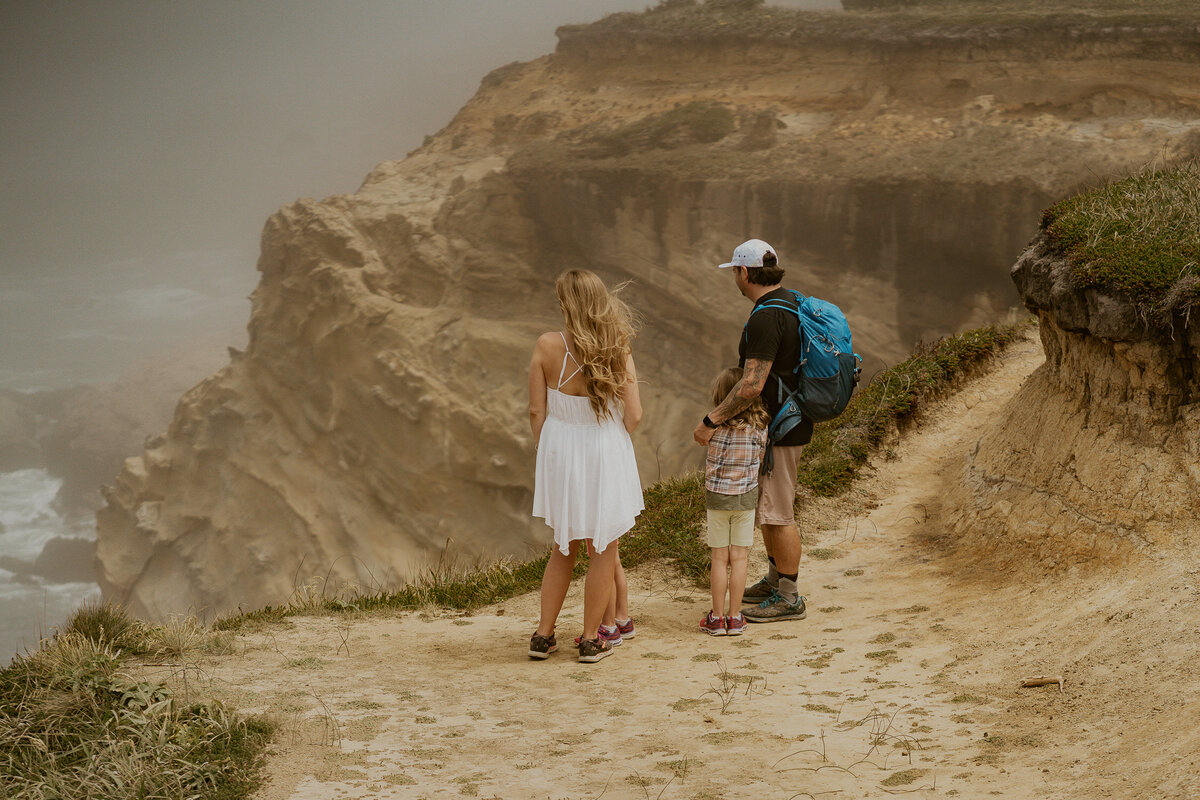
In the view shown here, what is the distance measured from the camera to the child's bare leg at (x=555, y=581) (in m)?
4.95

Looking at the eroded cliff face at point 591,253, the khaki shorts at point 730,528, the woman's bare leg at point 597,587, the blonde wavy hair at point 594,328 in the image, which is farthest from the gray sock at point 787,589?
the eroded cliff face at point 591,253

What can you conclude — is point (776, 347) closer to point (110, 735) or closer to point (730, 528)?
point (730, 528)

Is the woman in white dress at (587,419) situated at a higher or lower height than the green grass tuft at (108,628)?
higher

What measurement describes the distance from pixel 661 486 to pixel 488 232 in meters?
21.3

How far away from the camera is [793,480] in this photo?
5.38 meters

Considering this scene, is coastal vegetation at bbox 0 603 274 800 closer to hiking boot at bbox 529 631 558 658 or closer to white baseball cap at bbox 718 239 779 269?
hiking boot at bbox 529 631 558 658

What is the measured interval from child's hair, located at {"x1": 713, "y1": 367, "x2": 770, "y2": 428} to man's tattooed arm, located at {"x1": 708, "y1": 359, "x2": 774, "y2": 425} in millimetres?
82

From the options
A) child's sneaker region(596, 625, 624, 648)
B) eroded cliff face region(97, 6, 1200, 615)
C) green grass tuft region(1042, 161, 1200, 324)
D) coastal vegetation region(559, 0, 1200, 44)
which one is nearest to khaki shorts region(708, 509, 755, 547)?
child's sneaker region(596, 625, 624, 648)

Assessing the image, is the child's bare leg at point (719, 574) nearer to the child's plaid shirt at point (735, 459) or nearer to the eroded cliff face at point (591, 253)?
the child's plaid shirt at point (735, 459)

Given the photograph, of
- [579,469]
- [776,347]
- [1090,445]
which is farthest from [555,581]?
[1090,445]

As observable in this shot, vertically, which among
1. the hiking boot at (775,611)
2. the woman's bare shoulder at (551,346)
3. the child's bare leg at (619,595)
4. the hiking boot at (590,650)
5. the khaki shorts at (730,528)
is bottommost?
the hiking boot at (775,611)

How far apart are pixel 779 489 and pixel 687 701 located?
1.38 metres

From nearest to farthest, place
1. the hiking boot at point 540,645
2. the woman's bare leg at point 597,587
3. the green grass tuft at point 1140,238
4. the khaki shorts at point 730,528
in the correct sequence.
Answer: the woman's bare leg at point 597,587 → the hiking boot at point 540,645 → the khaki shorts at point 730,528 → the green grass tuft at point 1140,238

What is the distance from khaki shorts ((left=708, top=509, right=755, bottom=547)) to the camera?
520 cm
